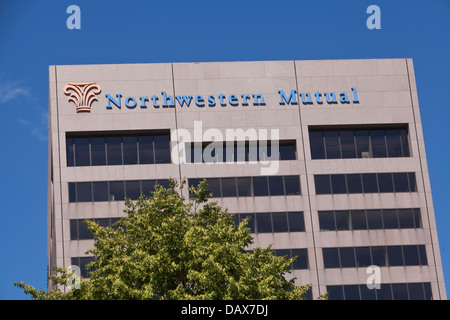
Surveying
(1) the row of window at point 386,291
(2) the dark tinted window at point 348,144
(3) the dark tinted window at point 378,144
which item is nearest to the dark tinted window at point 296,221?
(1) the row of window at point 386,291

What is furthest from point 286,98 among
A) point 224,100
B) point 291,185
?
point 291,185

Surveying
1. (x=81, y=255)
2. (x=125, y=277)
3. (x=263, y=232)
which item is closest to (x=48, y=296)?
(x=125, y=277)

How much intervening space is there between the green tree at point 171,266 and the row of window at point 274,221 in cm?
2932

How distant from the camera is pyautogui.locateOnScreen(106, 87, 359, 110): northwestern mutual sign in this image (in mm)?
75062

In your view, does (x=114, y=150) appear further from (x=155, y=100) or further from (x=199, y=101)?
(x=199, y=101)

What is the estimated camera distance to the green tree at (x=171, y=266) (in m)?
38.6

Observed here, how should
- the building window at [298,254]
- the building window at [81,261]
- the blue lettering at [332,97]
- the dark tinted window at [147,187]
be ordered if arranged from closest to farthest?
the building window at [81,261]
the building window at [298,254]
the dark tinted window at [147,187]
the blue lettering at [332,97]

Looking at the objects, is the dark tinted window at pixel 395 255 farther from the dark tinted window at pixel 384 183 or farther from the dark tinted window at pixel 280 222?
the dark tinted window at pixel 280 222

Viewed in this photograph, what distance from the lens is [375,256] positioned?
7281cm

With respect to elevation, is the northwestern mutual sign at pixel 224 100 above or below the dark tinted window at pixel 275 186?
above

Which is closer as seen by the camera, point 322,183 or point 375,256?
point 375,256

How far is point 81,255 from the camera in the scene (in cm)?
7044

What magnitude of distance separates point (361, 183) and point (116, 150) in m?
23.3

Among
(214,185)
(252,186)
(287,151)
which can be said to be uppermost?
(287,151)
